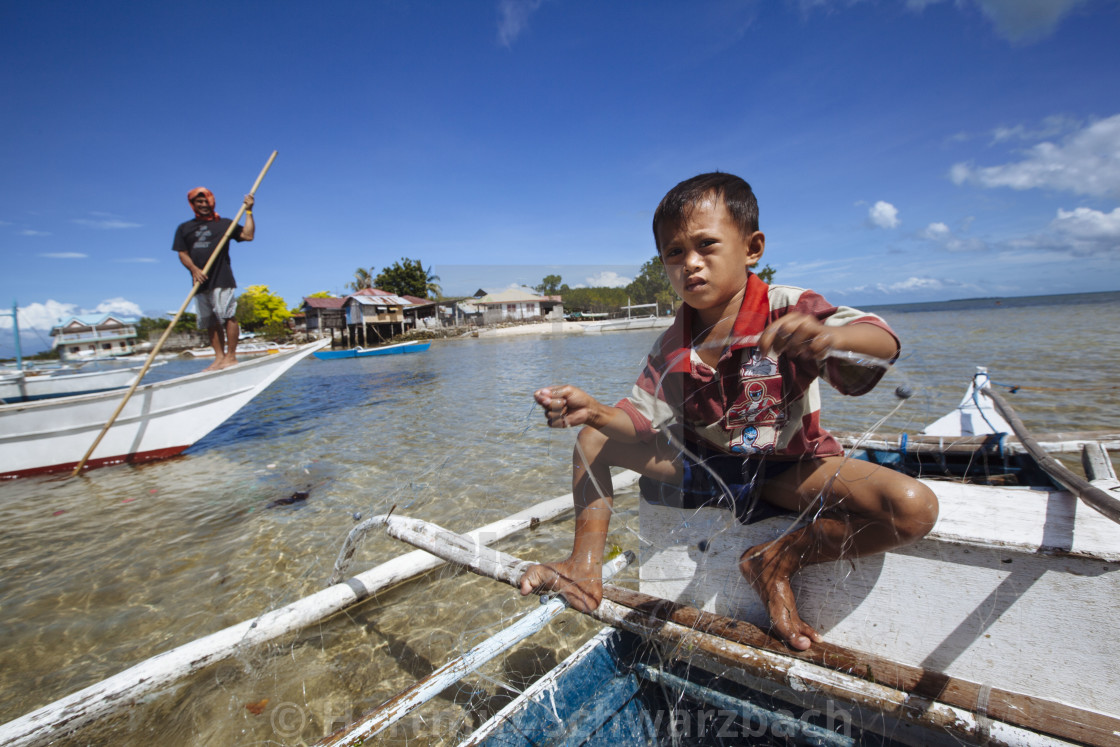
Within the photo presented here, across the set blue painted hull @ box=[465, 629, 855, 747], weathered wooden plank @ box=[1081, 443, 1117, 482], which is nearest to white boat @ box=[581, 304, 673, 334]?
weathered wooden plank @ box=[1081, 443, 1117, 482]

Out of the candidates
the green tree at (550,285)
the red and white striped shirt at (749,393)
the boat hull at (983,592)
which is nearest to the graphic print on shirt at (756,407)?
the red and white striped shirt at (749,393)

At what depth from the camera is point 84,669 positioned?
290cm

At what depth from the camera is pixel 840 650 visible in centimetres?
154

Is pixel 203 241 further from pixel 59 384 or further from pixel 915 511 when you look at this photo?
pixel 915 511

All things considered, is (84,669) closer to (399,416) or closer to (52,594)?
(52,594)

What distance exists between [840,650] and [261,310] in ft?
280

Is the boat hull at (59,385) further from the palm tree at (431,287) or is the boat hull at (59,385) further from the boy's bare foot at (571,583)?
the palm tree at (431,287)

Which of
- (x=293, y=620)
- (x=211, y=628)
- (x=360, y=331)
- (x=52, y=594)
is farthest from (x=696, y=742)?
(x=360, y=331)

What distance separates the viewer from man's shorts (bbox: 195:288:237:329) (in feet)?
23.3

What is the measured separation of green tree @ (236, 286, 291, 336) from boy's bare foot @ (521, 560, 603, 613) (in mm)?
79724

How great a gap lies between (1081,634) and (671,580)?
1307 mm

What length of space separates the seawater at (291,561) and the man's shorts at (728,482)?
55cm

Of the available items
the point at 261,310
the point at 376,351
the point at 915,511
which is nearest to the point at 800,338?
the point at 915,511

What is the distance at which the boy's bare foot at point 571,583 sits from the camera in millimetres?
1978
